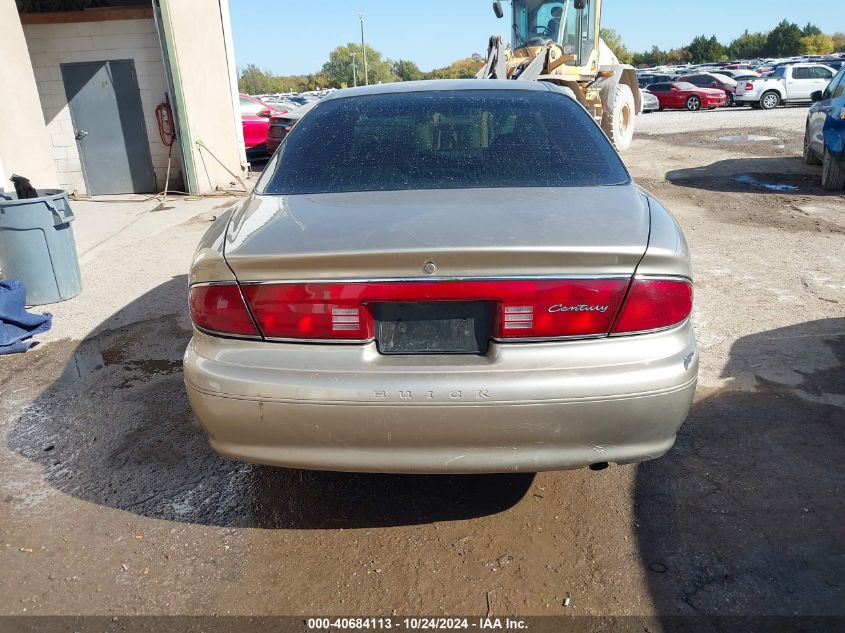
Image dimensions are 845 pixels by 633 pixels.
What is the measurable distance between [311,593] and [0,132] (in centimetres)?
853

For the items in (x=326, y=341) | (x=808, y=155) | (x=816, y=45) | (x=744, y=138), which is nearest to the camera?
(x=326, y=341)

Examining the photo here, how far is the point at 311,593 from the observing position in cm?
235

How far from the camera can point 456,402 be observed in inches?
83.1

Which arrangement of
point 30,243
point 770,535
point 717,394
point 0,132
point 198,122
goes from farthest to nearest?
point 198,122
point 0,132
point 30,243
point 717,394
point 770,535

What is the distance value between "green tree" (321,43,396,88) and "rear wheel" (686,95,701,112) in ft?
223

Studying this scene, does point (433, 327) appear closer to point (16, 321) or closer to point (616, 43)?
point (16, 321)

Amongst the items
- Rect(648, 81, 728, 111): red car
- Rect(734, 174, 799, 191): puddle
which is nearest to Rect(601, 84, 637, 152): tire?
Rect(734, 174, 799, 191): puddle

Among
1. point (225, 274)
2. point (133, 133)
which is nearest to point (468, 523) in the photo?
point (225, 274)

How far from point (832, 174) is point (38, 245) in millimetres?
10286

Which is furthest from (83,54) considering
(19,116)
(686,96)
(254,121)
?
(686,96)

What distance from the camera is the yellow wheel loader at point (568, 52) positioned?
13.4 meters

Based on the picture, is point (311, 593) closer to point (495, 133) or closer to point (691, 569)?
point (691, 569)

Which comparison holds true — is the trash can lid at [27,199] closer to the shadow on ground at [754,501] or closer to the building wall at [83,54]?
the shadow on ground at [754,501]

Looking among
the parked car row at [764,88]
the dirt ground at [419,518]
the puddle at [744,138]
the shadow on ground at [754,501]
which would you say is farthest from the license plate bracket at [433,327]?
the parked car row at [764,88]
